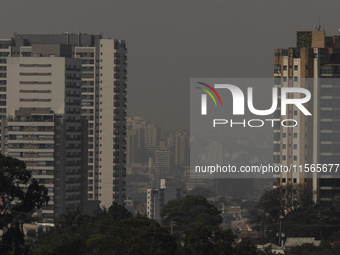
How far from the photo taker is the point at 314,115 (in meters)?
143

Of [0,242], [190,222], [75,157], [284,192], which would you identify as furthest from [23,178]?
[75,157]

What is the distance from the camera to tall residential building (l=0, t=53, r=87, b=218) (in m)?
169

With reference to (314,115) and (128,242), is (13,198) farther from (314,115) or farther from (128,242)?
(314,115)

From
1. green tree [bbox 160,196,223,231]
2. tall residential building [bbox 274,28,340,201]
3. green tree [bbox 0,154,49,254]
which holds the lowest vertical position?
green tree [bbox 160,196,223,231]

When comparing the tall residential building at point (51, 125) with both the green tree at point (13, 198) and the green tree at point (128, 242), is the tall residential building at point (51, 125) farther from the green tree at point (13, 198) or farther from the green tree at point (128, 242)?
the green tree at point (13, 198)

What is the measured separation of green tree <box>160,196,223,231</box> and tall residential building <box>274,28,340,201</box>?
96.8ft

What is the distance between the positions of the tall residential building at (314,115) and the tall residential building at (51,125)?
3828 cm

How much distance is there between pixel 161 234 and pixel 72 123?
4342 inches

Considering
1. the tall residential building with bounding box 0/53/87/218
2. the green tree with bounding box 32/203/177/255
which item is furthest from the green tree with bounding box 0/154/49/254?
the tall residential building with bounding box 0/53/87/218

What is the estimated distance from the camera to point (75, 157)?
173 metres

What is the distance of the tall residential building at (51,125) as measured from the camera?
169 m

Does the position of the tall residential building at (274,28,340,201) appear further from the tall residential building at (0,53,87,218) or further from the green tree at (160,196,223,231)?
the tall residential building at (0,53,87,218)

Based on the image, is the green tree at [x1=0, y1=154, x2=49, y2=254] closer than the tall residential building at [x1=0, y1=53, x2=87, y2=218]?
Yes

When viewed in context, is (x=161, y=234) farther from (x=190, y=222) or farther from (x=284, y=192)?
(x=284, y=192)
